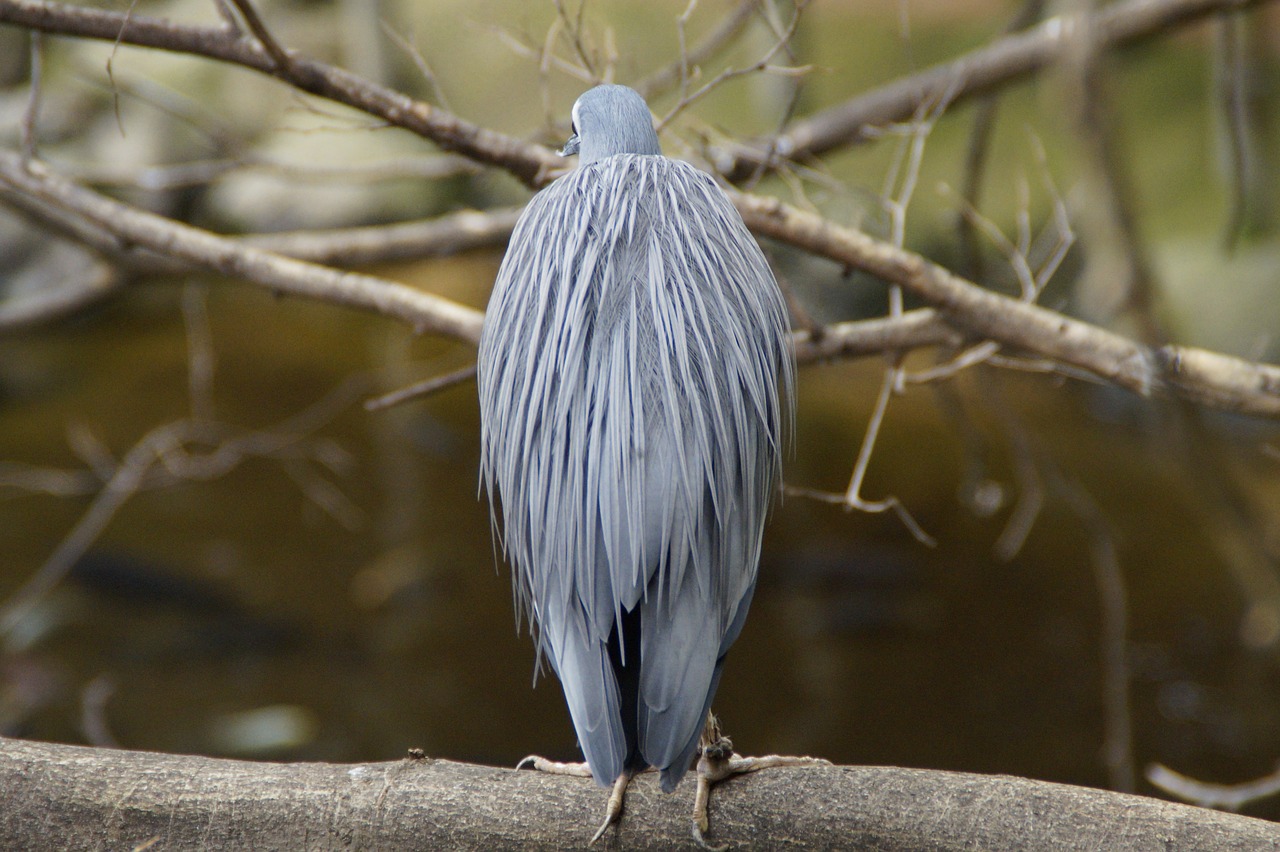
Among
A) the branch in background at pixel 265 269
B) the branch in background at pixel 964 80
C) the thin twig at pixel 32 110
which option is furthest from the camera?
the branch in background at pixel 964 80

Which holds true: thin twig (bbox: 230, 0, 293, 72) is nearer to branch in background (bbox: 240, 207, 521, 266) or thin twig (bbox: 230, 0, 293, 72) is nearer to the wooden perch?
branch in background (bbox: 240, 207, 521, 266)

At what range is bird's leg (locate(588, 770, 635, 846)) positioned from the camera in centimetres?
147

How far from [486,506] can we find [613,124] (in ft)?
13.6

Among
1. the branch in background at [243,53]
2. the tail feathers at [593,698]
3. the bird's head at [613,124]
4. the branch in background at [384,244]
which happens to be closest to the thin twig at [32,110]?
the branch in background at [243,53]

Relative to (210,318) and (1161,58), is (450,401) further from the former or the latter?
(1161,58)

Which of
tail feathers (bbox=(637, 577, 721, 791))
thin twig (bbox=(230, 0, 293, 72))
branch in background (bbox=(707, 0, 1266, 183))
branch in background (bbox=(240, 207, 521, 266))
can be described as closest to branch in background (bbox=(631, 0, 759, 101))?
branch in background (bbox=(707, 0, 1266, 183))

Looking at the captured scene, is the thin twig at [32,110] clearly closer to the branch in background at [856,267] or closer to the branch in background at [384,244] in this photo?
the branch in background at [856,267]

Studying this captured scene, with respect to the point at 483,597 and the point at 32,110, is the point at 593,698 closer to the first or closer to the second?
the point at 32,110

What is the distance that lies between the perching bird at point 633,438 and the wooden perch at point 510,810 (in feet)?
0.46

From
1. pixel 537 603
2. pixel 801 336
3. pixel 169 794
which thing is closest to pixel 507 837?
pixel 537 603

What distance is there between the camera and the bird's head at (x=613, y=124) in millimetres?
1795

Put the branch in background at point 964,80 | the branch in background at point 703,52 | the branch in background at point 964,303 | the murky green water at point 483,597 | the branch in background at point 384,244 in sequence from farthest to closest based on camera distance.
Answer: the murky green water at point 483,597, the branch in background at point 703,52, the branch in background at point 384,244, the branch in background at point 964,80, the branch in background at point 964,303

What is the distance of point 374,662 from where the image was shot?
4.71 meters

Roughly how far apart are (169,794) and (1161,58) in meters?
8.32
